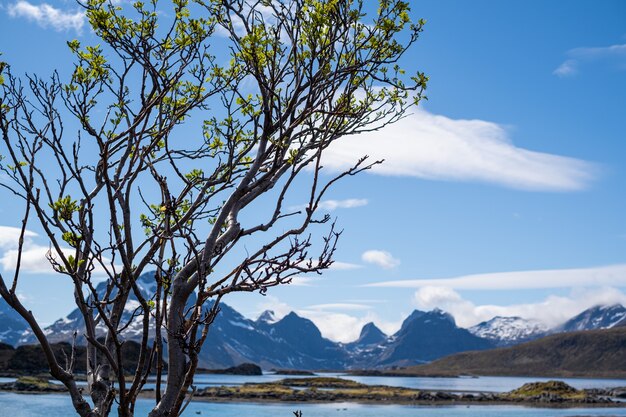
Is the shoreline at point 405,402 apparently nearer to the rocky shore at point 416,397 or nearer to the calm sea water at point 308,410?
the rocky shore at point 416,397

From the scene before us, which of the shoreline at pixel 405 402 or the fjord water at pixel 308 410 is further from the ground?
the shoreline at pixel 405 402

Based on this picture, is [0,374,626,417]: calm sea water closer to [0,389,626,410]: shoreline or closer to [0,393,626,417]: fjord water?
[0,393,626,417]: fjord water

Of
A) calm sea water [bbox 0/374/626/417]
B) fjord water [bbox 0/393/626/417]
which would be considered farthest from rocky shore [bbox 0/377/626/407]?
fjord water [bbox 0/393/626/417]

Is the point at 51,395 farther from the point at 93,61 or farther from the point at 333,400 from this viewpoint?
the point at 93,61

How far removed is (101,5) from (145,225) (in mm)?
3990

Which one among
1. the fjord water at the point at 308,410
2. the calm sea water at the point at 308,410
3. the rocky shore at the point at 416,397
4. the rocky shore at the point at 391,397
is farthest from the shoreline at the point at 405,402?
the fjord water at the point at 308,410

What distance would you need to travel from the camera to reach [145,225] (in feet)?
41.2

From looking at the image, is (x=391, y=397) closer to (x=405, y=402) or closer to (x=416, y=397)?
(x=416, y=397)

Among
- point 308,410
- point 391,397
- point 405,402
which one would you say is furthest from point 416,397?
point 308,410

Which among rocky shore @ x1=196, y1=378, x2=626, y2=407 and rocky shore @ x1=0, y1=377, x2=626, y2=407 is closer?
rocky shore @ x1=0, y1=377, x2=626, y2=407

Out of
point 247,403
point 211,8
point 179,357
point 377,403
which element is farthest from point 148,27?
point 377,403

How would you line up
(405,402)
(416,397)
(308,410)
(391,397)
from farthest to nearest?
(391,397) → (416,397) → (405,402) → (308,410)

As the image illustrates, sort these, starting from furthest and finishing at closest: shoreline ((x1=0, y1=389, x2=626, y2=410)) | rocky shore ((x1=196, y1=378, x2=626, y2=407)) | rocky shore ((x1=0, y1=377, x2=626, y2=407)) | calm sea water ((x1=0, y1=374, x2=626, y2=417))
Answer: rocky shore ((x1=196, y1=378, x2=626, y2=407))
rocky shore ((x1=0, y1=377, x2=626, y2=407))
shoreline ((x1=0, y1=389, x2=626, y2=410))
calm sea water ((x1=0, y1=374, x2=626, y2=417))

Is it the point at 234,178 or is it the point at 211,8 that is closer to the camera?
the point at 211,8
